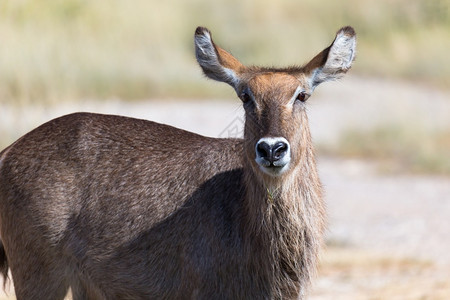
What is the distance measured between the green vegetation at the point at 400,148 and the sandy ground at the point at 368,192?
40 centimetres

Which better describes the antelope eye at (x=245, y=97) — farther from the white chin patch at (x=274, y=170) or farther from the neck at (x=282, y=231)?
the white chin patch at (x=274, y=170)

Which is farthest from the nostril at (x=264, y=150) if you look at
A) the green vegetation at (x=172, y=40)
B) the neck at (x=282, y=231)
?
the green vegetation at (x=172, y=40)

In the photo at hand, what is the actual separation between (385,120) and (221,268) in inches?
606

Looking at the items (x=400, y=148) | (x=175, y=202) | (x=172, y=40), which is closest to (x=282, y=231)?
(x=175, y=202)

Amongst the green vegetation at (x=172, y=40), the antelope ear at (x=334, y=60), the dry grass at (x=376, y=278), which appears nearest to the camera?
the antelope ear at (x=334, y=60)

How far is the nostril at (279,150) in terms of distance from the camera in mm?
7016

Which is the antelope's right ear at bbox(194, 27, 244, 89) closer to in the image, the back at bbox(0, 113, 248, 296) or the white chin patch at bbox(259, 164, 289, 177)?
the back at bbox(0, 113, 248, 296)

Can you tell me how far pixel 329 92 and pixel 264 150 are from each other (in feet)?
65.1

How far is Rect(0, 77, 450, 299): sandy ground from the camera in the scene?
11.9m

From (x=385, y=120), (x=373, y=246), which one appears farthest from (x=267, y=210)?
(x=385, y=120)

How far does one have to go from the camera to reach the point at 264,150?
704 centimetres

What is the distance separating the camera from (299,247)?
7598mm

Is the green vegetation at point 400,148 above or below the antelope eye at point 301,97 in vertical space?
below

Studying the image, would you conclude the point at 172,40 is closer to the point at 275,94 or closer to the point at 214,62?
the point at 214,62
